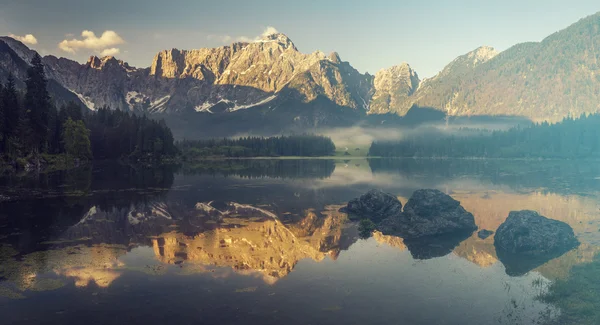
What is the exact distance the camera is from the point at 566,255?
40.9 meters

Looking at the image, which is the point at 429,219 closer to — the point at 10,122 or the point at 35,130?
the point at 10,122

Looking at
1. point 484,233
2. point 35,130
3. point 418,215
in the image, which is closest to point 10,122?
point 35,130

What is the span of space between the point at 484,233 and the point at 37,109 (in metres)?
165

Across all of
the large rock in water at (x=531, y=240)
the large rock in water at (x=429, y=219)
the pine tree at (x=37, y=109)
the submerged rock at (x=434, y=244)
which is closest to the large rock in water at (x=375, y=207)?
the large rock in water at (x=429, y=219)

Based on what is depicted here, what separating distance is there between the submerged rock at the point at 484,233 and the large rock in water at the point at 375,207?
12.3 m

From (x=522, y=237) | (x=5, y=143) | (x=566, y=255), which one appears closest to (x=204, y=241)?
(x=522, y=237)

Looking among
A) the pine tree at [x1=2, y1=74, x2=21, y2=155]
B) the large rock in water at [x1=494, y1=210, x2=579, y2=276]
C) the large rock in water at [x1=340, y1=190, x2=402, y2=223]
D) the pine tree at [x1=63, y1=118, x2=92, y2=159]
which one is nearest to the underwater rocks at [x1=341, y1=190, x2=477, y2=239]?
the large rock in water at [x1=340, y1=190, x2=402, y2=223]

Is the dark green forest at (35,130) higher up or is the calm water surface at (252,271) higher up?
the dark green forest at (35,130)

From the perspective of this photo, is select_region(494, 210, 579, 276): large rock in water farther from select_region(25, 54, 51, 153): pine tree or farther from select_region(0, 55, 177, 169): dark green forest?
select_region(25, 54, 51, 153): pine tree

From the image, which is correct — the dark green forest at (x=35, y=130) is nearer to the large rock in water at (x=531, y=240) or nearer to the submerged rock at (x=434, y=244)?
the submerged rock at (x=434, y=244)

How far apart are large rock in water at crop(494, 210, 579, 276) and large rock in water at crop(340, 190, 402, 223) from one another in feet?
56.4

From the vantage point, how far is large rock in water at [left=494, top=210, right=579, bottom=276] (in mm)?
40969

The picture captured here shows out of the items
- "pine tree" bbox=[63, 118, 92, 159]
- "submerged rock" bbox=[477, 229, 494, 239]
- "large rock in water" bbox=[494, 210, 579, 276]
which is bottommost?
"submerged rock" bbox=[477, 229, 494, 239]

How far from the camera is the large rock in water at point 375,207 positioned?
60.5 m
